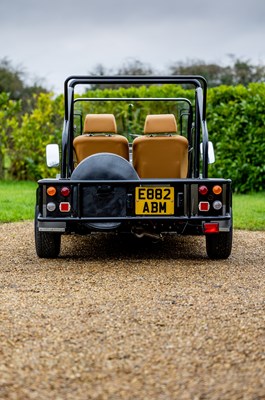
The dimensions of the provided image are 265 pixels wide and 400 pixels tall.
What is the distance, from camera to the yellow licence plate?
288 inches

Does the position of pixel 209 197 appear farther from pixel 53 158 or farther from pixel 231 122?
pixel 231 122

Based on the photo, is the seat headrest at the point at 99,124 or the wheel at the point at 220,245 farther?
the seat headrest at the point at 99,124

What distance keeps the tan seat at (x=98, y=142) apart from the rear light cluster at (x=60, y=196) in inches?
44.1

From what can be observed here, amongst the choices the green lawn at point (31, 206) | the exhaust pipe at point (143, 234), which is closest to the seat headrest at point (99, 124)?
the exhaust pipe at point (143, 234)

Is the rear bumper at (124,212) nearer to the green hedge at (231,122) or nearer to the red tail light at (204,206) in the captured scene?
the red tail light at (204,206)

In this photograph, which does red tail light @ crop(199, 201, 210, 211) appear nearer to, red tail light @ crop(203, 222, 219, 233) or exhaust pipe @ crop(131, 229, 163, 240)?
red tail light @ crop(203, 222, 219, 233)

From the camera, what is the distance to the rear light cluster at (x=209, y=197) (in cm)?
736

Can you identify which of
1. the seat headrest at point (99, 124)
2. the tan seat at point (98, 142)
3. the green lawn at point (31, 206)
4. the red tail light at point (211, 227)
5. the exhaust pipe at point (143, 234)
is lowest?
the green lawn at point (31, 206)

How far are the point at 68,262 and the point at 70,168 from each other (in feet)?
3.91

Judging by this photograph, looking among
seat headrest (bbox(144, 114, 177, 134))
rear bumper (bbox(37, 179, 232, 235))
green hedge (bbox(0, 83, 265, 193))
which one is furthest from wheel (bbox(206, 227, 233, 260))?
green hedge (bbox(0, 83, 265, 193))

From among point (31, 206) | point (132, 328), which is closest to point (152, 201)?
point (132, 328)

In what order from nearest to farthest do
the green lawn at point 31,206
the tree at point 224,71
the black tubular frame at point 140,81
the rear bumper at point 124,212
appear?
the rear bumper at point 124,212, the black tubular frame at point 140,81, the green lawn at point 31,206, the tree at point 224,71

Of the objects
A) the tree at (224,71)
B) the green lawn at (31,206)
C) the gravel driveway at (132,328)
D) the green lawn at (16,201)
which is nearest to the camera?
the gravel driveway at (132,328)

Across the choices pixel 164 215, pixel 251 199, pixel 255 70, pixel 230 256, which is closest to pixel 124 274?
pixel 164 215
